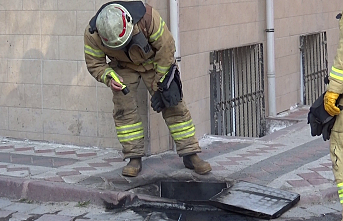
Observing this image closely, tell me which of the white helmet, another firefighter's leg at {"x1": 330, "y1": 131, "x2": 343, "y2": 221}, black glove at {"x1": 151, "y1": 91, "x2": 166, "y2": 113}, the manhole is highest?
the white helmet

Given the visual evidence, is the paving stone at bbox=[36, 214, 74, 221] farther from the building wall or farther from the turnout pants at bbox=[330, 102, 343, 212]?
the turnout pants at bbox=[330, 102, 343, 212]

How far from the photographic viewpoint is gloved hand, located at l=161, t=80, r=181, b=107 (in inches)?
255

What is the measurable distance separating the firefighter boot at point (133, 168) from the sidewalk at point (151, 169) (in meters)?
0.05

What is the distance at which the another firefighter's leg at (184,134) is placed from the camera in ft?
22.1

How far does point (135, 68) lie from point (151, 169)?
1065 millimetres

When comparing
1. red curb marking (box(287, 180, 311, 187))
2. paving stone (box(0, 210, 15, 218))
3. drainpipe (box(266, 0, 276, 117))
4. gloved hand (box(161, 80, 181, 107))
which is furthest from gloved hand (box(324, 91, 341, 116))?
drainpipe (box(266, 0, 276, 117))

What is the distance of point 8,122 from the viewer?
8.48m

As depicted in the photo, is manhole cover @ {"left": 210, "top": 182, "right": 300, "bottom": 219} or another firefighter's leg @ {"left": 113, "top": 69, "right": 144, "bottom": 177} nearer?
manhole cover @ {"left": 210, "top": 182, "right": 300, "bottom": 219}

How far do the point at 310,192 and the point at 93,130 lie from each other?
282 centimetres

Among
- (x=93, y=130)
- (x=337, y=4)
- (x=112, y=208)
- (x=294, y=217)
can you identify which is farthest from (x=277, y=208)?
(x=337, y=4)

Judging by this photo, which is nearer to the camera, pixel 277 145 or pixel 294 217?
pixel 294 217

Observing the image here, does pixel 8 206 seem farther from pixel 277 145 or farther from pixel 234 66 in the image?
pixel 234 66

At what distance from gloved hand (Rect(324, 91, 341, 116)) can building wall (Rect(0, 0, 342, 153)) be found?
2.73 metres

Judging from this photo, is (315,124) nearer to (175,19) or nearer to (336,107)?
(336,107)
